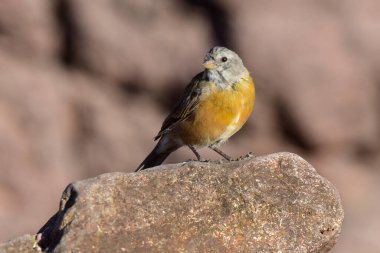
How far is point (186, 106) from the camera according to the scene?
31.3ft

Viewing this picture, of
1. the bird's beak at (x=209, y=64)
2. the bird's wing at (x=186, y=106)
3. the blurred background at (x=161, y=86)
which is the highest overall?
the bird's beak at (x=209, y=64)

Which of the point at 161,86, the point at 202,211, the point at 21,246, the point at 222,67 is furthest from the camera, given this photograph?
the point at 161,86

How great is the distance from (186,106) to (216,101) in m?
0.40

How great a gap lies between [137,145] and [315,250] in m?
8.25

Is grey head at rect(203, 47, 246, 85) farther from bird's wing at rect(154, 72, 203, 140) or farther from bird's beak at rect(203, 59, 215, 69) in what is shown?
bird's wing at rect(154, 72, 203, 140)

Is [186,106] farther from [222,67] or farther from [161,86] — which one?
[161,86]

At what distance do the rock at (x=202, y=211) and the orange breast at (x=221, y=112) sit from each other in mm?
2016

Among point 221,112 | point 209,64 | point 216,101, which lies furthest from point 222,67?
point 221,112

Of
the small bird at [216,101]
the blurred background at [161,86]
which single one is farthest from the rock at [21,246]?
the blurred background at [161,86]

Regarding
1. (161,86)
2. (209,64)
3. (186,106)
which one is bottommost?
(161,86)

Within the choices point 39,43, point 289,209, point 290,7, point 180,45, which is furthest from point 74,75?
point 289,209

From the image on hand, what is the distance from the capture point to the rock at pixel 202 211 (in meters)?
6.52

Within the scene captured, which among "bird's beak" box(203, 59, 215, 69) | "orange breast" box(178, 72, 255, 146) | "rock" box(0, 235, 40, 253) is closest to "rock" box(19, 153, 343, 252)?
"rock" box(0, 235, 40, 253)

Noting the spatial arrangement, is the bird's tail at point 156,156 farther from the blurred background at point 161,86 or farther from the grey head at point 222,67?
the blurred background at point 161,86
